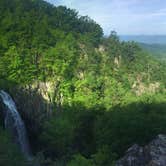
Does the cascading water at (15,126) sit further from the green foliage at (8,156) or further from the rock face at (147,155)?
the rock face at (147,155)

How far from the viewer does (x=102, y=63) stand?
87875 millimetres

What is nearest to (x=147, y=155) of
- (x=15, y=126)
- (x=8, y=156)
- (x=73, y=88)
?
(x=8, y=156)

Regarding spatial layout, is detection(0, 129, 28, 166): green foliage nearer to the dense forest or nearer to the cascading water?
the dense forest

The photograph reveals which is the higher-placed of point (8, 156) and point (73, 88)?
point (8, 156)

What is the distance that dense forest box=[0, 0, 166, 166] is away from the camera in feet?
132

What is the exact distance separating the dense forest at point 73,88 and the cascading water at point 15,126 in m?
1.32

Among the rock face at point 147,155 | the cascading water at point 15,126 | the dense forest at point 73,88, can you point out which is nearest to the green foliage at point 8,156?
the dense forest at point 73,88

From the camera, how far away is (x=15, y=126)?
48281 mm

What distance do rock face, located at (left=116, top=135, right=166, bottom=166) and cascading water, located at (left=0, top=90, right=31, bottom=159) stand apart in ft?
60.5

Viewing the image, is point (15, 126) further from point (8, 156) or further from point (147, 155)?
point (147, 155)

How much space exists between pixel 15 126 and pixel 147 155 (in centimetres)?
2240

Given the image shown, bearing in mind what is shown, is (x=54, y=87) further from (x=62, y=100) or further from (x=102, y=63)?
(x=102, y=63)

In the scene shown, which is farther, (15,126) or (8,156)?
(15,126)

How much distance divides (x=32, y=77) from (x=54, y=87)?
498 cm
